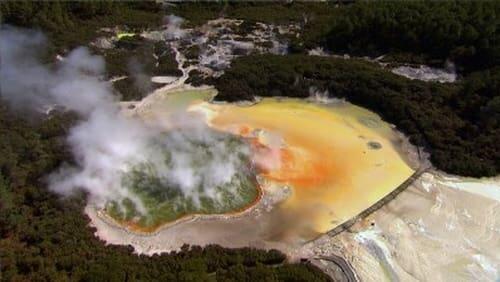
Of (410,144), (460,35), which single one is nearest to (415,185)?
(410,144)

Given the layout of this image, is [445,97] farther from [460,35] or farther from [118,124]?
[118,124]

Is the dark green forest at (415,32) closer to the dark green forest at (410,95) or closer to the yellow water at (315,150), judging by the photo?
the dark green forest at (410,95)

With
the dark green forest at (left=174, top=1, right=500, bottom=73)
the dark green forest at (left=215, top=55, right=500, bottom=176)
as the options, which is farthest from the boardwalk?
the dark green forest at (left=174, top=1, right=500, bottom=73)

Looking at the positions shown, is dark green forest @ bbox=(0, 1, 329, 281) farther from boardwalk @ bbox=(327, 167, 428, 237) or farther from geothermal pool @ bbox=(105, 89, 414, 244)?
boardwalk @ bbox=(327, 167, 428, 237)

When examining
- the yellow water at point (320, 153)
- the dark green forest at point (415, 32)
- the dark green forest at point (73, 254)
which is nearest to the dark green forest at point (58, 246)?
the dark green forest at point (73, 254)

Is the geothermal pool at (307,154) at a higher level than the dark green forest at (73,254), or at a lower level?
higher

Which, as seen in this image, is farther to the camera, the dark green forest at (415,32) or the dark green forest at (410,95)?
the dark green forest at (415,32)
